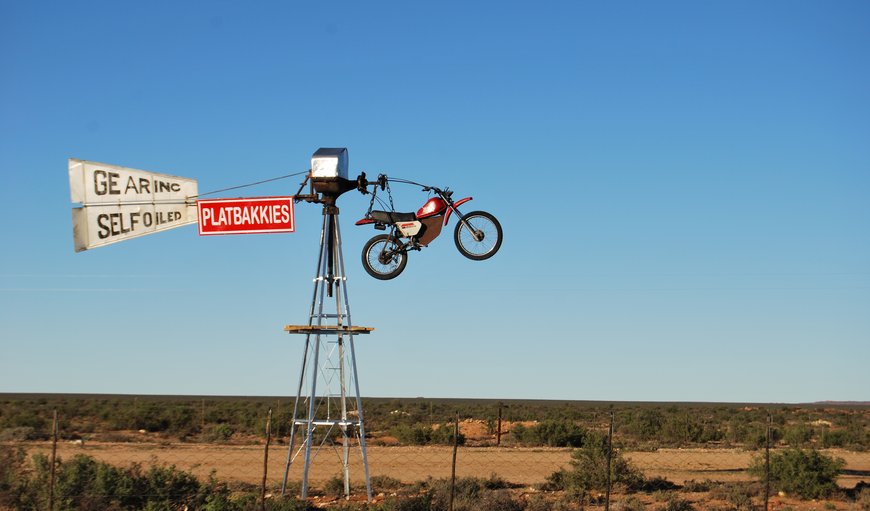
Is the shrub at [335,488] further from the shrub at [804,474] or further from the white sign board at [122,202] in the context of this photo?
the shrub at [804,474]

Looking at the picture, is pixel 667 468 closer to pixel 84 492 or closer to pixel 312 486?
pixel 312 486

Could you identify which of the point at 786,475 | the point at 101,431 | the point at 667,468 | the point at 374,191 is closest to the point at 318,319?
the point at 374,191

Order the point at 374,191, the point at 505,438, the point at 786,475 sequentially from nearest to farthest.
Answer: the point at 374,191, the point at 786,475, the point at 505,438

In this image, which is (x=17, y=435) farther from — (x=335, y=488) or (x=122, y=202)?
(x=122, y=202)

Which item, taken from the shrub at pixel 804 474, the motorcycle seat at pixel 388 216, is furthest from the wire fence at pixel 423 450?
the motorcycle seat at pixel 388 216

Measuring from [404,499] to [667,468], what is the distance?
652 inches

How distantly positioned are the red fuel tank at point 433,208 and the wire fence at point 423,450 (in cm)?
710

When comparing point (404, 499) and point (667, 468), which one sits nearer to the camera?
point (404, 499)

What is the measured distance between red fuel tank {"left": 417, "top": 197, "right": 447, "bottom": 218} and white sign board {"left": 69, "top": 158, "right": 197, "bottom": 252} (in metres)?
4.11

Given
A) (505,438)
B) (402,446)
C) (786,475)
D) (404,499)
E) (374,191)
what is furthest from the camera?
(505,438)

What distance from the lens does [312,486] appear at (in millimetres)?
25516

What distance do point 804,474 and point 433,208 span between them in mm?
14270

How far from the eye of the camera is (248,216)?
16.1 m

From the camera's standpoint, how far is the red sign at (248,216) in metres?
16.0
